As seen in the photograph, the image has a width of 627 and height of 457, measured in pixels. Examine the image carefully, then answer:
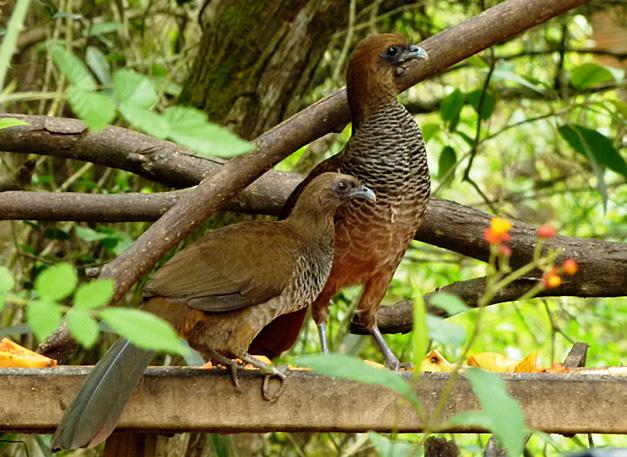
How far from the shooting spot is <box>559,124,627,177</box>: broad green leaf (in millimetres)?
3891

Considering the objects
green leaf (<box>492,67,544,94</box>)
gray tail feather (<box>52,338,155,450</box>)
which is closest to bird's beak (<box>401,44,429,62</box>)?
green leaf (<box>492,67,544,94</box>)

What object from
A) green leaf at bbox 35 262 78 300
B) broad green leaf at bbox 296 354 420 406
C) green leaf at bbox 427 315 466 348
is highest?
green leaf at bbox 35 262 78 300

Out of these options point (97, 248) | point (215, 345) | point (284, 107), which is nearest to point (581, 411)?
point (215, 345)

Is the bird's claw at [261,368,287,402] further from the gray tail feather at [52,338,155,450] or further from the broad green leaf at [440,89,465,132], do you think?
the broad green leaf at [440,89,465,132]

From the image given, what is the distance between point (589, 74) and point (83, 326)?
316 cm

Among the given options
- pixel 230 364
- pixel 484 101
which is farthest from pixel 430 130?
pixel 230 364

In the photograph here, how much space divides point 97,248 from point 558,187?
2910mm

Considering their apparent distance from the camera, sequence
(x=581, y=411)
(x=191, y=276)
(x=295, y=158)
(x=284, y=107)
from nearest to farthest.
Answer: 1. (x=581, y=411)
2. (x=191, y=276)
3. (x=284, y=107)
4. (x=295, y=158)

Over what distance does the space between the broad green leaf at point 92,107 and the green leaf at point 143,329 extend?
0.20 metres

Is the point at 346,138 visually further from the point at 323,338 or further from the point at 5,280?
the point at 5,280

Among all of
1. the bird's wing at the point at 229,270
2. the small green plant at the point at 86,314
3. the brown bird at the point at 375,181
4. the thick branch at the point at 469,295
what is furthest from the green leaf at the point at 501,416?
the thick branch at the point at 469,295

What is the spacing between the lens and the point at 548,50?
5.45m

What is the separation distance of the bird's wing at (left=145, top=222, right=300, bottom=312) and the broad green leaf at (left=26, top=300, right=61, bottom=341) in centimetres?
138

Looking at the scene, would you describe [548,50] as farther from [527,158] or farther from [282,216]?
[282,216]
